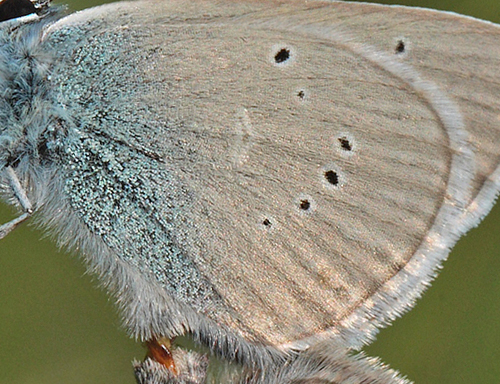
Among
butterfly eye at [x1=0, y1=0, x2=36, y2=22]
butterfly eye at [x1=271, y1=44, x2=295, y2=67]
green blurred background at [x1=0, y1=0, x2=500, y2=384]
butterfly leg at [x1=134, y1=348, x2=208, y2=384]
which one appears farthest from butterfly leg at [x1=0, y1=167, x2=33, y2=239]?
butterfly eye at [x1=271, y1=44, x2=295, y2=67]

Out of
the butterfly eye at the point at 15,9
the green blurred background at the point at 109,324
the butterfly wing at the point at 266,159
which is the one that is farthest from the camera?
the green blurred background at the point at 109,324

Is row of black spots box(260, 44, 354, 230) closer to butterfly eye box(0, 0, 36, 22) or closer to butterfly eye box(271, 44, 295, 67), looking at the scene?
butterfly eye box(271, 44, 295, 67)

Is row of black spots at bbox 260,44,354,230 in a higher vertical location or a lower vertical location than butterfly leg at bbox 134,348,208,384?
higher

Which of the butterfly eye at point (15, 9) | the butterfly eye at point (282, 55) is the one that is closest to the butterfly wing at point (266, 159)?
the butterfly eye at point (282, 55)

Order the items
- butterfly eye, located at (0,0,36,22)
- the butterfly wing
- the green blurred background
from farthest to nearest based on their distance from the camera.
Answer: the green blurred background < butterfly eye, located at (0,0,36,22) < the butterfly wing

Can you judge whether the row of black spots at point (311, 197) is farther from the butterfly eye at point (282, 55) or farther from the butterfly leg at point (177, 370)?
the butterfly leg at point (177, 370)

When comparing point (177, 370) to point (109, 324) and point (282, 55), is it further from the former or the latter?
point (282, 55)

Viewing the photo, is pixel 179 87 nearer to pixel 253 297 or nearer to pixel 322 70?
pixel 322 70

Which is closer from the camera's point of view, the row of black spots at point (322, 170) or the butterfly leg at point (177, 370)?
the row of black spots at point (322, 170)
